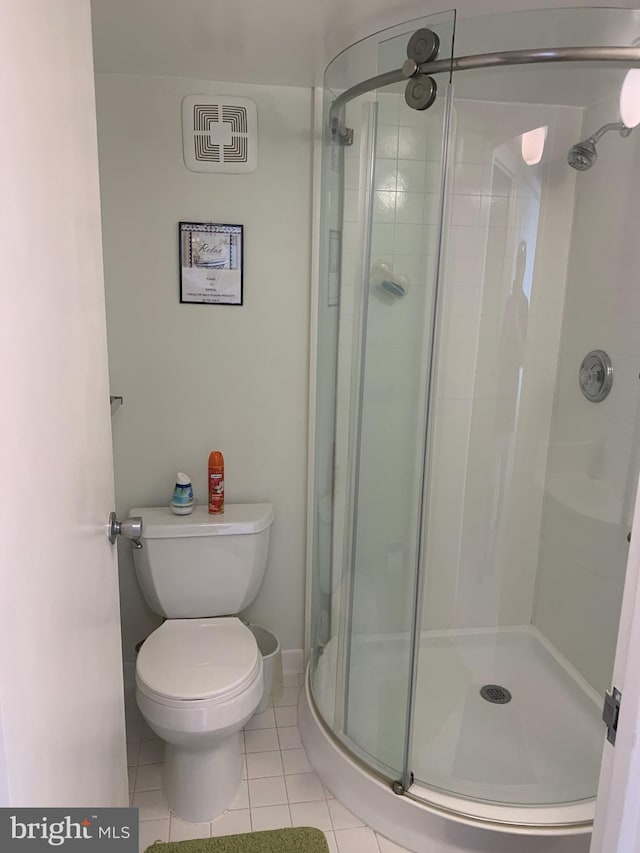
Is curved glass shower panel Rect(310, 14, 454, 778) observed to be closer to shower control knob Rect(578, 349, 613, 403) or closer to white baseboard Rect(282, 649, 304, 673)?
white baseboard Rect(282, 649, 304, 673)

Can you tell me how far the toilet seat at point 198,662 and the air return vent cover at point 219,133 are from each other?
1.49 m

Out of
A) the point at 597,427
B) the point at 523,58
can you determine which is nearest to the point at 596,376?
the point at 597,427

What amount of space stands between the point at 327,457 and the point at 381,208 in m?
0.81

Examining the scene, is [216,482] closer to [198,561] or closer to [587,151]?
[198,561]

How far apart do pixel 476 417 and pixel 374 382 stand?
434mm

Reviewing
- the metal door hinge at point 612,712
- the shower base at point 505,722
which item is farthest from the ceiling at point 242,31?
the shower base at point 505,722

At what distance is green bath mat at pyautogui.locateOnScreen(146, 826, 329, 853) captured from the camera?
174cm

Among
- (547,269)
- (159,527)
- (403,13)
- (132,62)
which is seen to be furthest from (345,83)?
(159,527)

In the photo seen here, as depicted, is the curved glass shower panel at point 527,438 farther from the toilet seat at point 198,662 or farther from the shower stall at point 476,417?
the toilet seat at point 198,662

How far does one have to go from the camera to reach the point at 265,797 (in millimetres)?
1950

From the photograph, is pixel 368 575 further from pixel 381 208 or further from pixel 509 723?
pixel 381 208

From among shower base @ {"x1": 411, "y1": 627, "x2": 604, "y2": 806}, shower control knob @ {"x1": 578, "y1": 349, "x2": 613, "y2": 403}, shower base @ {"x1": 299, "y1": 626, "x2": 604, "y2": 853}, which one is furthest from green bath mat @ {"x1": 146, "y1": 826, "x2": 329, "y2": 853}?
shower control knob @ {"x1": 578, "y1": 349, "x2": 613, "y2": 403}

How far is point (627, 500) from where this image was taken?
1.95 metres

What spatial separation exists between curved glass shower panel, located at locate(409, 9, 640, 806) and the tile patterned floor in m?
0.28
